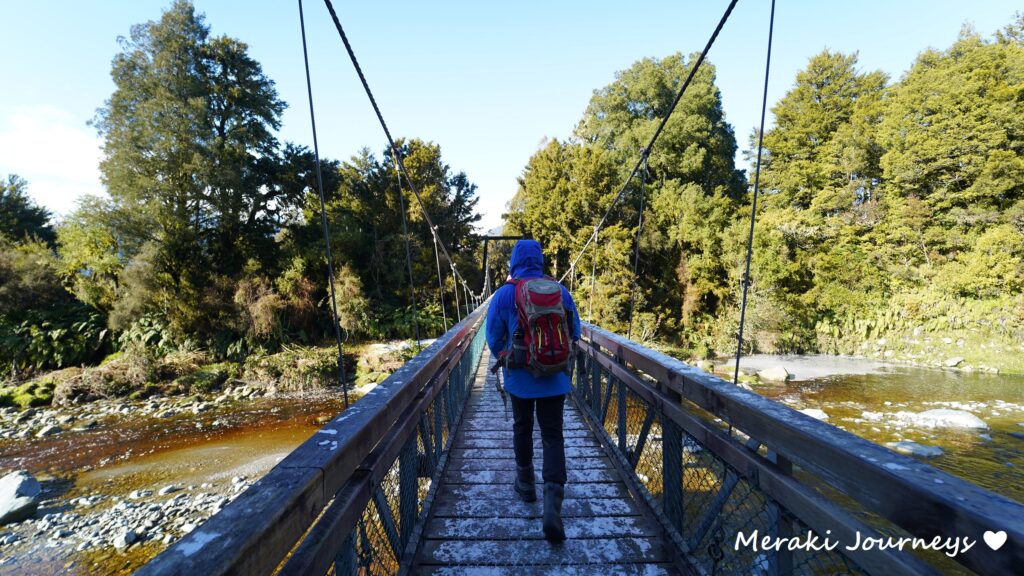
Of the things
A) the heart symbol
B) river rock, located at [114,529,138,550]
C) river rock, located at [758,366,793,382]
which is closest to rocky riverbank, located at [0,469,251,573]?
river rock, located at [114,529,138,550]

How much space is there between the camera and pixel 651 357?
6.61ft

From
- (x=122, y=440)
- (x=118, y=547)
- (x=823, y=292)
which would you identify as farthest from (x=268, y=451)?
(x=823, y=292)

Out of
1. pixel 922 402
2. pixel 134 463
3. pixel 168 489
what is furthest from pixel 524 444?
pixel 922 402

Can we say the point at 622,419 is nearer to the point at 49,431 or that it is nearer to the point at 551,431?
the point at 551,431

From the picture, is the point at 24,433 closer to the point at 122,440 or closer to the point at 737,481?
the point at 122,440

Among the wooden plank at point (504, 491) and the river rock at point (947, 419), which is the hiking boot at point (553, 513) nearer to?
the wooden plank at point (504, 491)

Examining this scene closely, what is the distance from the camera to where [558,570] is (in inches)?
61.1

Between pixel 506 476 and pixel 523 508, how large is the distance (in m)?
0.36

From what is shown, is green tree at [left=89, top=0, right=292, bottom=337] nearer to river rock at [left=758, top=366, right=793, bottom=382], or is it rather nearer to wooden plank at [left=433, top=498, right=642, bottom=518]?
wooden plank at [left=433, top=498, right=642, bottom=518]

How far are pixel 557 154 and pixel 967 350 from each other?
53.5 ft

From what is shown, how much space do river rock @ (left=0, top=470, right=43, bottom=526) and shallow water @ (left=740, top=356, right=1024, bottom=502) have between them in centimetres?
1221

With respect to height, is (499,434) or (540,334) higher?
(540,334)

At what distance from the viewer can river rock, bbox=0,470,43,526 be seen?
5531 mm

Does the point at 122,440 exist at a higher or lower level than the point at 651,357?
lower
